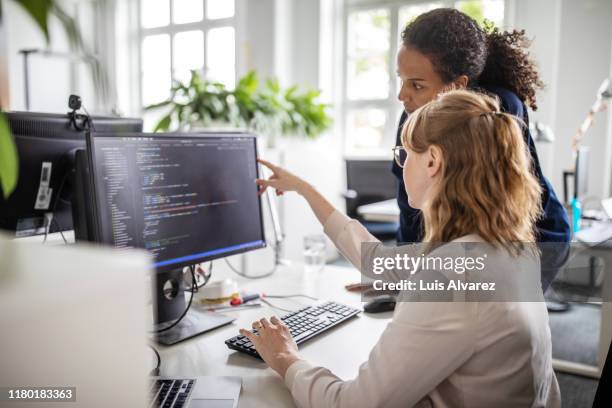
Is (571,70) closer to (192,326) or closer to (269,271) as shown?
(269,271)

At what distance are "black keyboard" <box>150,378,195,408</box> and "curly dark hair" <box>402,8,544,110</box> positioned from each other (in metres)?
0.98

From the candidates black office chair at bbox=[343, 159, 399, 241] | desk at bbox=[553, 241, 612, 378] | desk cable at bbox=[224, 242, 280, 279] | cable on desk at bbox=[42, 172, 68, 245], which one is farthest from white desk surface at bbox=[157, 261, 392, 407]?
black office chair at bbox=[343, 159, 399, 241]

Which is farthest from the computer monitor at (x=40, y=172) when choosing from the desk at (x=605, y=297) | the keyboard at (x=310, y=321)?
the desk at (x=605, y=297)

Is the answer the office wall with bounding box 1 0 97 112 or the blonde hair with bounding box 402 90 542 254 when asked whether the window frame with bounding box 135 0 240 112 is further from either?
the blonde hair with bounding box 402 90 542 254

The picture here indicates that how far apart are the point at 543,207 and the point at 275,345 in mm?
871

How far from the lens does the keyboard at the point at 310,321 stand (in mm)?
1084

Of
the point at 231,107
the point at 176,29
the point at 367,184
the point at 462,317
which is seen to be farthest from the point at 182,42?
the point at 462,317

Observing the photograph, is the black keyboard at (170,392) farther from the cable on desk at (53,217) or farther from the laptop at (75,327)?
the cable on desk at (53,217)

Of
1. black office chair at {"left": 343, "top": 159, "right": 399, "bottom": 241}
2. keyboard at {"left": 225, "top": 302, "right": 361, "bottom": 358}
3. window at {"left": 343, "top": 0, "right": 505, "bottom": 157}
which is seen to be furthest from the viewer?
window at {"left": 343, "top": 0, "right": 505, "bottom": 157}

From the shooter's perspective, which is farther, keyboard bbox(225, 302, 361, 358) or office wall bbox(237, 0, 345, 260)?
office wall bbox(237, 0, 345, 260)

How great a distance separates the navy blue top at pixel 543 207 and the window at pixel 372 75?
3611 millimetres

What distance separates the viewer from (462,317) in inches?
29.1

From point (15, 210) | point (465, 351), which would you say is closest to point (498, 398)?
point (465, 351)

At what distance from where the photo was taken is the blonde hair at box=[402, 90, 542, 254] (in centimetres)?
81
